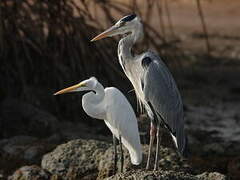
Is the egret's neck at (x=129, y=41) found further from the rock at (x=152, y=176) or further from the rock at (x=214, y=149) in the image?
the rock at (x=214, y=149)

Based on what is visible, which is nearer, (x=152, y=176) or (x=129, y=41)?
(x=152, y=176)

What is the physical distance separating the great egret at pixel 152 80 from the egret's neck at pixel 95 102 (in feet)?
0.81

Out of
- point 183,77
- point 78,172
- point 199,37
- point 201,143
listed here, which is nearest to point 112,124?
point 78,172

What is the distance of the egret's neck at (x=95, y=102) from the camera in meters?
6.09

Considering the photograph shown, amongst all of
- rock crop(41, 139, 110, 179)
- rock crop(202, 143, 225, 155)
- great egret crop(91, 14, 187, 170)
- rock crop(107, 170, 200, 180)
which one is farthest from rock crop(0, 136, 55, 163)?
rock crop(107, 170, 200, 180)

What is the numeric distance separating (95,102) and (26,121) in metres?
2.90

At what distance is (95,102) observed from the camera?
6113 mm

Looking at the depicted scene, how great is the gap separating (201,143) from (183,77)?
3.99m

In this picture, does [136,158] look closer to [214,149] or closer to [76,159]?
[76,159]

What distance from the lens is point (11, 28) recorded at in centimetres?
945

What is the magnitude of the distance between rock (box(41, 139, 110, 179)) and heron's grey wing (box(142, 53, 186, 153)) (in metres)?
0.86

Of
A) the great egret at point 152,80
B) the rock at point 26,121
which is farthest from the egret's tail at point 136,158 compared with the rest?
the rock at point 26,121

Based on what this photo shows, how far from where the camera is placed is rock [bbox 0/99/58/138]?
8.80 meters

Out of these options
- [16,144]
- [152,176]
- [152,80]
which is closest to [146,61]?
[152,80]
